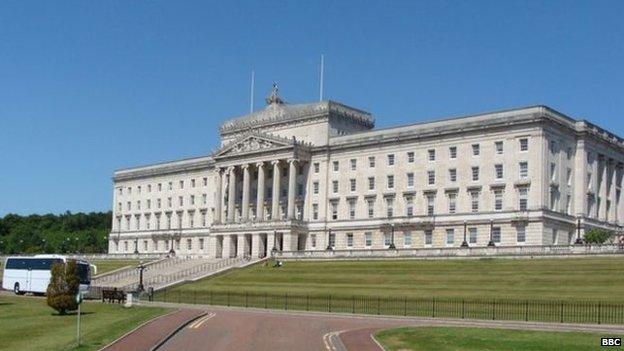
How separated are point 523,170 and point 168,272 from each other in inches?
1801

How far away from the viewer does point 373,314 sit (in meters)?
64.0

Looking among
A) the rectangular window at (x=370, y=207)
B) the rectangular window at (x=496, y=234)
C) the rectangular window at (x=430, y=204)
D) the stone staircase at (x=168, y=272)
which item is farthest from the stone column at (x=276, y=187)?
the rectangular window at (x=496, y=234)

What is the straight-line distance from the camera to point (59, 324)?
191 ft

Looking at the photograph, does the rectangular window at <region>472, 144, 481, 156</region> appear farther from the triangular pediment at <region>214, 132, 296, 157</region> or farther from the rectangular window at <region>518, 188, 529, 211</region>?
the triangular pediment at <region>214, 132, 296, 157</region>

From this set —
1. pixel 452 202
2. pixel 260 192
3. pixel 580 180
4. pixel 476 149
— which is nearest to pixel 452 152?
pixel 476 149

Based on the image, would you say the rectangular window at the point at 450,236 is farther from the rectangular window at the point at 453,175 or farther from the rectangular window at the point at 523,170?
the rectangular window at the point at 523,170

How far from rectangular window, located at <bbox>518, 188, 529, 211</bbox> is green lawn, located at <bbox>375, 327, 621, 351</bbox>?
2372 inches

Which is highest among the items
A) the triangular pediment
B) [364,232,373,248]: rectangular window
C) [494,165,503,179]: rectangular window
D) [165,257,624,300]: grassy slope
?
the triangular pediment

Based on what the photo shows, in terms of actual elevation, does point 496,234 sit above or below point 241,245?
above

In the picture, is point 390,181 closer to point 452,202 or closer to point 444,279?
point 452,202

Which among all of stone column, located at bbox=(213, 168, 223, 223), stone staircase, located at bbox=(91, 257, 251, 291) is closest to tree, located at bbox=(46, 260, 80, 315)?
stone staircase, located at bbox=(91, 257, 251, 291)

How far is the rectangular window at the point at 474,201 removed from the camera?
112 m

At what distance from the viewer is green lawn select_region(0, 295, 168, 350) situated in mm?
46375

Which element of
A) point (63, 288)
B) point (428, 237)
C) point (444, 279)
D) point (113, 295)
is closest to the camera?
point (63, 288)
